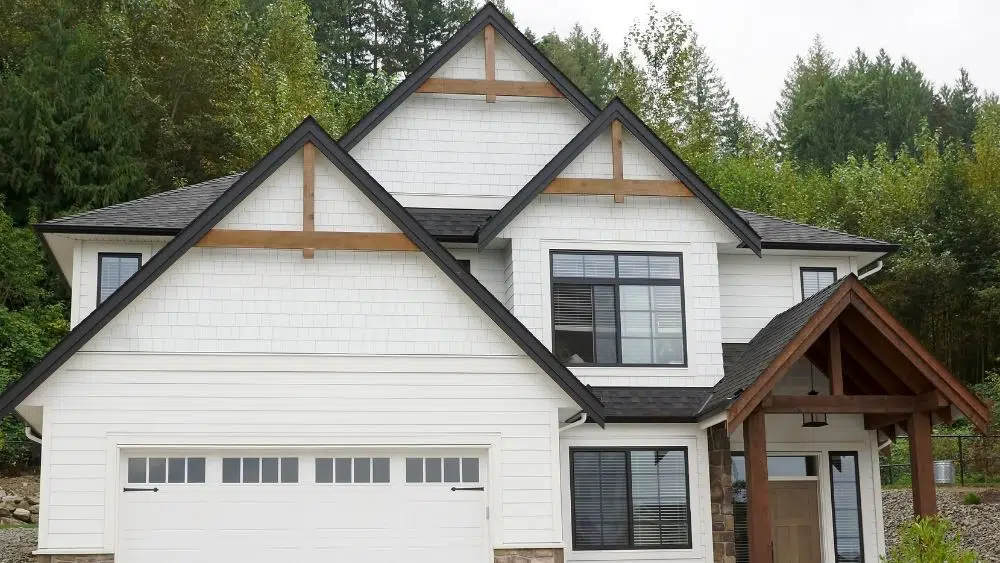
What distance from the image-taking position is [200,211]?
17469 millimetres

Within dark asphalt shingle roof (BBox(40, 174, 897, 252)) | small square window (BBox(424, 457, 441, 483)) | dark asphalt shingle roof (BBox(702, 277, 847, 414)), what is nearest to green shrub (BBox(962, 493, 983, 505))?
dark asphalt shingle roof (BBox(40, 174, 897, 252))

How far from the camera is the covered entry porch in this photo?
Result: 15.0m

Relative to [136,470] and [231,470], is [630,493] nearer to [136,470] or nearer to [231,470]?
[231,470]

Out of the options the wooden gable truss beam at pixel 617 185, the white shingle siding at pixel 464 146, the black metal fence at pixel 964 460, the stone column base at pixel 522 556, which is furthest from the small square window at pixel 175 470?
the black metal fence at pixel 964 460

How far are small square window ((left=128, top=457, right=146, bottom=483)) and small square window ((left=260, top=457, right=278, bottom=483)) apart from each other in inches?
53.5

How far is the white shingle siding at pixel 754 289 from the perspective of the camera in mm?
18078

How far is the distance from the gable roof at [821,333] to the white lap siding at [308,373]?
2285 mm

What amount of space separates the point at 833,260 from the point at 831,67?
53138 mm

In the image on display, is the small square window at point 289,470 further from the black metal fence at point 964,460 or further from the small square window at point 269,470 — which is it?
the black metal fence at point 964,460

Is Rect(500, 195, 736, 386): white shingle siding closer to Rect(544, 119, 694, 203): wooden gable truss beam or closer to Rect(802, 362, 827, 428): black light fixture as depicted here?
Rect(544, 119, 694, 203): wooden gable truss beam

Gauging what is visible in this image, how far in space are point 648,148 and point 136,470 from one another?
8217 millimetres

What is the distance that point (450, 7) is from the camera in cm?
5278

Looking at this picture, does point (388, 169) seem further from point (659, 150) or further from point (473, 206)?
point (659, 150)

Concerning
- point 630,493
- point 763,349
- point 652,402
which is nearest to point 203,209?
point 652,402
